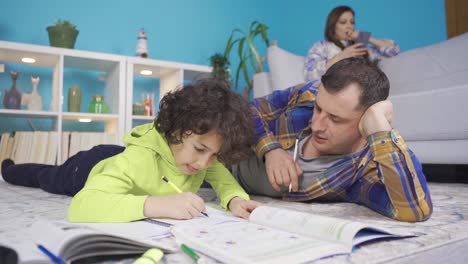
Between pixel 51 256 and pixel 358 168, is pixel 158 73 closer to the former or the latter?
pixel 358 168

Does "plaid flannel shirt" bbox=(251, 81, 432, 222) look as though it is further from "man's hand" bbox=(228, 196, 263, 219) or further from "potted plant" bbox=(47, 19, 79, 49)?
"potted plant" bbox=(47, 19, 79, 49)

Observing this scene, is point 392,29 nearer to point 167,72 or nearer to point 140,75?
point 167,72

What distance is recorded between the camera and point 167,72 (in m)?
3.30

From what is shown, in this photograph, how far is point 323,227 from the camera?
2.28 ft

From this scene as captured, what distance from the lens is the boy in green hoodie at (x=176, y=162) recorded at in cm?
84

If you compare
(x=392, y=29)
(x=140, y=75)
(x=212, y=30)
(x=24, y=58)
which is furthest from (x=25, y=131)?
(x=392, y=29)

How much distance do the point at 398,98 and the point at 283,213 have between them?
4.96 feet

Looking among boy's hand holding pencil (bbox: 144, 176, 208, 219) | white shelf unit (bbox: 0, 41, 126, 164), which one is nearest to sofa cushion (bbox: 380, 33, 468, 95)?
white shelf unit (bbox: 0, 41, 126, 164)

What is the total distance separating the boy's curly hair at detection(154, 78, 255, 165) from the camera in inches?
41.1

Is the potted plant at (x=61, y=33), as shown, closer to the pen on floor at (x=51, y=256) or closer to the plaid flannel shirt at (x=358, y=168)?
the plaid flannel shirt at (x=358, y=168)

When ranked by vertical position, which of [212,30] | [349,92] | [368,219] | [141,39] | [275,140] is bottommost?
[368,219]

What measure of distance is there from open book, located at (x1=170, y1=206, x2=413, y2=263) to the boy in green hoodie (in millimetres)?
95

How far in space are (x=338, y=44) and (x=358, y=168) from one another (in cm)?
190

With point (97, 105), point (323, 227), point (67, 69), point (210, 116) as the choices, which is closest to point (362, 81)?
point (210, 116)
